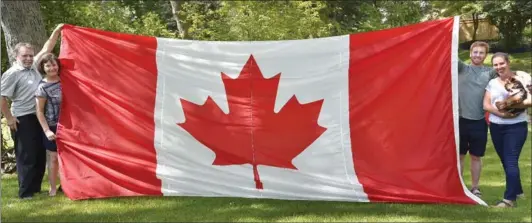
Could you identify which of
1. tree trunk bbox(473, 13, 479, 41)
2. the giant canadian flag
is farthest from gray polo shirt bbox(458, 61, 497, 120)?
tree trunk bbox(473, 13, 479, 41)

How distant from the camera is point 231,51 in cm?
508

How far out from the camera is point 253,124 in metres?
5.02

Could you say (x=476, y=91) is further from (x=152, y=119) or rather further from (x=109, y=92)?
(x=109, y=92)

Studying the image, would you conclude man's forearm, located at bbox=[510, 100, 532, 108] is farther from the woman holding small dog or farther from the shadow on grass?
the shadow on grass

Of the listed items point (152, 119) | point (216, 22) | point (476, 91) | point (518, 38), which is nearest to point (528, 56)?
point (518, 38)

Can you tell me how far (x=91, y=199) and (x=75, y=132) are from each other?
27.2 inches

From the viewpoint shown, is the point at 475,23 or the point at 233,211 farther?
the point at 475,23

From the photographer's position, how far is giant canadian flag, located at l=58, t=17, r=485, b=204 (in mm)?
4730

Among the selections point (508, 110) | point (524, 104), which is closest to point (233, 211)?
point (508, 110)

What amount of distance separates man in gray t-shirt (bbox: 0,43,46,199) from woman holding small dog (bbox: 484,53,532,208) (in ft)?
14.6

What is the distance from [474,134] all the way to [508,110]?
47 centimetres

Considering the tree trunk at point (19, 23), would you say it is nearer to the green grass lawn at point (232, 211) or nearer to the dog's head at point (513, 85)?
the green grass lawn at point (232, 211)

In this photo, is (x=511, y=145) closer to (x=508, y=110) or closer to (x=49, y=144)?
(x=508, y=110)

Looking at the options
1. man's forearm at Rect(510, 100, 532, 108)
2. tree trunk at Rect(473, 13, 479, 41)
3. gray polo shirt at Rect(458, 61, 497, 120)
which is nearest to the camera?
man's forearm at Rect(510, 100, 532, 108)
